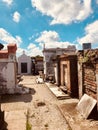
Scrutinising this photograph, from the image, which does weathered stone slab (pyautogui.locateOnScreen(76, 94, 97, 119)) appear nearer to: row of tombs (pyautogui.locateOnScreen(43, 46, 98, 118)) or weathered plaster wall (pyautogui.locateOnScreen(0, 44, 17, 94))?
row of tombs (pyautogui.locateOnScreen(43, 46, 98, 118))

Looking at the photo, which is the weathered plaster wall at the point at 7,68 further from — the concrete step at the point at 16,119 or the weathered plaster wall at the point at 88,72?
the weathered plaster wall at the point at 88,72

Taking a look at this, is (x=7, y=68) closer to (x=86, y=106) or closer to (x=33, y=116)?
(x=33, y=116)

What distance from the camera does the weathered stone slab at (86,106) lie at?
792cm

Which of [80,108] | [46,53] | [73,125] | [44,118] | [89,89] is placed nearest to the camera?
[73,125]

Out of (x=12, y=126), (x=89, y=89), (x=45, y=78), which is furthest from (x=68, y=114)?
(x=45, y=78)

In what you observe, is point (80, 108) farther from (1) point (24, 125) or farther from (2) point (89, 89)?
(1) point (24, 125)

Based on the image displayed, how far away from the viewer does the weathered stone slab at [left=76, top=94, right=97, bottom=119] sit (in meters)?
7.92

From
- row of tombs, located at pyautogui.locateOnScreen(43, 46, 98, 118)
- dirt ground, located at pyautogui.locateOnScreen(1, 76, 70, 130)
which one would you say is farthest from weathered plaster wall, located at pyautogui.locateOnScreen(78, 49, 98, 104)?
dirt ground, located at pyautogui.locateOnScreen(1, 76, 70, 130)

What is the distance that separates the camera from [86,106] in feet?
27.7

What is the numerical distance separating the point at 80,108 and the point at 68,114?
2.61 ft

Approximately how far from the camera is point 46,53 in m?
25.3

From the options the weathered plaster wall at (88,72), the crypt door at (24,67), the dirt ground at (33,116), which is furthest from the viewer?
the crypt door at (24,67)

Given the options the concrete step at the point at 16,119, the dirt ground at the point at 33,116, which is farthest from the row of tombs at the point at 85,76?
the concrete step at the point at 16,119

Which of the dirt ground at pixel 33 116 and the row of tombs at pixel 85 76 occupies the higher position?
the row of tombs at pixel 85 76
